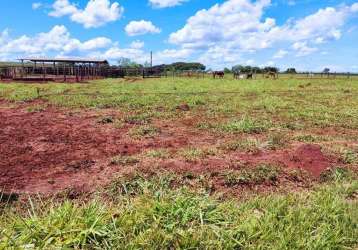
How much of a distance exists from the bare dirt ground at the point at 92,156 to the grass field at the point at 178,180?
0.08ft

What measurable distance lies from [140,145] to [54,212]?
572cm

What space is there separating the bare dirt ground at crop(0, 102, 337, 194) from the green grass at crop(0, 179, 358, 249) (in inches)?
84.6

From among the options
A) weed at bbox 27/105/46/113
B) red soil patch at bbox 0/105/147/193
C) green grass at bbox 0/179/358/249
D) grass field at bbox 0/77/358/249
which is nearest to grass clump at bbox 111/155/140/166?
grass field at bbox 0/77/358/249

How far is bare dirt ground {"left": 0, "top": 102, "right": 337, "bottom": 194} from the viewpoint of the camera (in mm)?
7203

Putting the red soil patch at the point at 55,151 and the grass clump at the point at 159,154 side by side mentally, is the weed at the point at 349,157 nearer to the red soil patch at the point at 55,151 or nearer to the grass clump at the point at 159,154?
the grass clump at the point at 159,154

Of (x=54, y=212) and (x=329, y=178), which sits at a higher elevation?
(x=54, y=212)

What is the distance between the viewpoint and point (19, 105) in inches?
725

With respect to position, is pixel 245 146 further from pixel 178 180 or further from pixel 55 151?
pixel 55 151

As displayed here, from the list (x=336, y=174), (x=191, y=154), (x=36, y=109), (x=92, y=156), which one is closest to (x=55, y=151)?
(x=92, y=156)

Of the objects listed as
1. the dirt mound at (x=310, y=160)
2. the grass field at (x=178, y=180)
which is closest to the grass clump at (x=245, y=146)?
the grass field at (x=178, y=180)

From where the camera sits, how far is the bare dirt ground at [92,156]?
284 inches

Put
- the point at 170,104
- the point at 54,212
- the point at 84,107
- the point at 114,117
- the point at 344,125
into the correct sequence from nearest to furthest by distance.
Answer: the point at 54,212, the point at 344,125, the point at 114,117, the point at 84,107, the point at 170,104

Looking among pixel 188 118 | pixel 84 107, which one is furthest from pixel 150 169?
pixel 84 107

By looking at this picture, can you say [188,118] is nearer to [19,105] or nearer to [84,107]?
[84,107]
